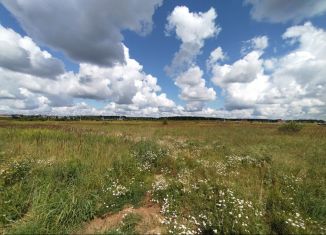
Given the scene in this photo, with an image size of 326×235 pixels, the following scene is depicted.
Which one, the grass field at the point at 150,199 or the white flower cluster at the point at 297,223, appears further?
the grass field at the point at 150,199

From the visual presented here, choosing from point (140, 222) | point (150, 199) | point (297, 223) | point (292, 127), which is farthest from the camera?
point (292, 127)

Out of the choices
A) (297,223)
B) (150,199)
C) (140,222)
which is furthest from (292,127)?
(140,222)

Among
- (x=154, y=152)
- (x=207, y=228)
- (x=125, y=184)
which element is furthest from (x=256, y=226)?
(x=154, y=152)

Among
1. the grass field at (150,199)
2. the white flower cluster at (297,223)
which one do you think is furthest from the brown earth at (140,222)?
the white flower cluster at (297,223)

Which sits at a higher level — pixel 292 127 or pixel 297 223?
pixel 292 127

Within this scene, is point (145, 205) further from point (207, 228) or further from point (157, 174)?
point (157, 174)

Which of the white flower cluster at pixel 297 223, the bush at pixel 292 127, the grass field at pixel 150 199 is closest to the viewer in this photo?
the white flower cluster at pixel 297 223

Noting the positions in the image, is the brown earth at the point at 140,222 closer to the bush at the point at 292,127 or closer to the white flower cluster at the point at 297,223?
the white flower cluster at the point at 297,223

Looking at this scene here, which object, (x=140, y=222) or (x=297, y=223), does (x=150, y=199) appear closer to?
(x=140, y=222)

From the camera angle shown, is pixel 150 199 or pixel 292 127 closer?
pixel 150 199

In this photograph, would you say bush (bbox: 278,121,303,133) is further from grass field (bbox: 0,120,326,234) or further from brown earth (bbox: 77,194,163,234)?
brown earth (bbox: 77,194,163,234)

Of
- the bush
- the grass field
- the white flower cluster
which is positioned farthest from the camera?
the bush

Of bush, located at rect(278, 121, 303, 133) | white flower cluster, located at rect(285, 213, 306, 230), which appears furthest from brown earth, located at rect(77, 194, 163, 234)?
bush, located at rect(278, 121, 303, 133)

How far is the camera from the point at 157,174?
8.28 m
